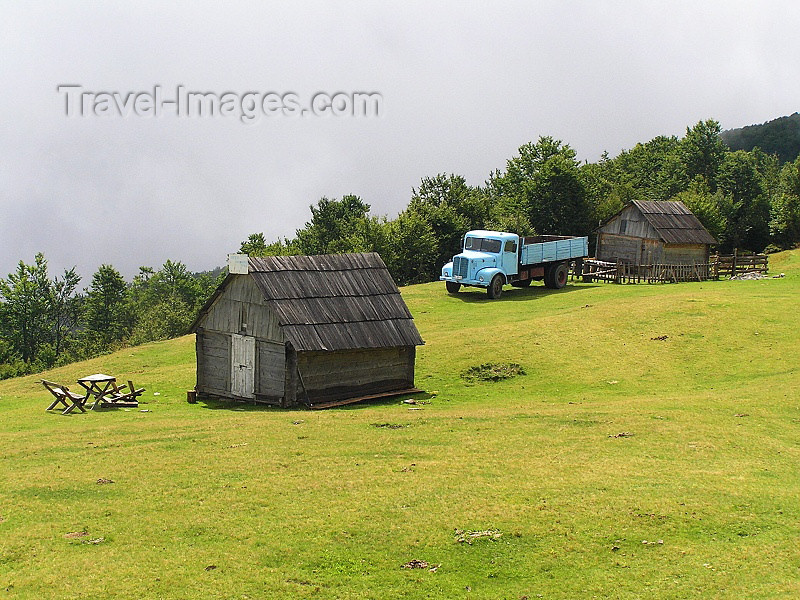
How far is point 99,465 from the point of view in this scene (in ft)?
65.6

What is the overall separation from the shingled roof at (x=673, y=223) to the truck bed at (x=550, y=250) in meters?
7.21

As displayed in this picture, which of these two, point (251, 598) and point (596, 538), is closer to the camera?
point (251, 598)

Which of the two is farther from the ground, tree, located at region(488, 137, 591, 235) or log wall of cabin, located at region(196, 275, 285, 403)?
tree, located at region(488, 137, 591, 235)

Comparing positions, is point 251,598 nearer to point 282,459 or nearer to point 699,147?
point 282,459

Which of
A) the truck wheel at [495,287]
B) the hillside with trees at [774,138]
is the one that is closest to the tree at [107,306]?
the truck wheel at [495,287]

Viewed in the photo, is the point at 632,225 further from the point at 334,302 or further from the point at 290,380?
the point at 290,380

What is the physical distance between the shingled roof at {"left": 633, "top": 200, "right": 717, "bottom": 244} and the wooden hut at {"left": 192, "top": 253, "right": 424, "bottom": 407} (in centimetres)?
3477

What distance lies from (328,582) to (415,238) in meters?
60.9

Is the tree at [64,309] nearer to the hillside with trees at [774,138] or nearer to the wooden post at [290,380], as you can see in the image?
the wooden post at [290,380]

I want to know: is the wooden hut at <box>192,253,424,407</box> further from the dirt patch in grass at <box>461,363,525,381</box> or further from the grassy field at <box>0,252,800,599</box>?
the dirt patch in grass at <box>461,363,525,381</box>

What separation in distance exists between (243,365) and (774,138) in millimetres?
150865

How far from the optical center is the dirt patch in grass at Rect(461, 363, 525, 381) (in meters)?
32.5

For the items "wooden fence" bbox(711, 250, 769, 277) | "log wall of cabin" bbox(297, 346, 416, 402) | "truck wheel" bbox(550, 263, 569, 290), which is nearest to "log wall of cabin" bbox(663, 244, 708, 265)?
"wooden fence" bbox(711, 250, 769, 277)

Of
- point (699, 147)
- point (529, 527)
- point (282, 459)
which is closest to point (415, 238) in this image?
point (699, 147)
